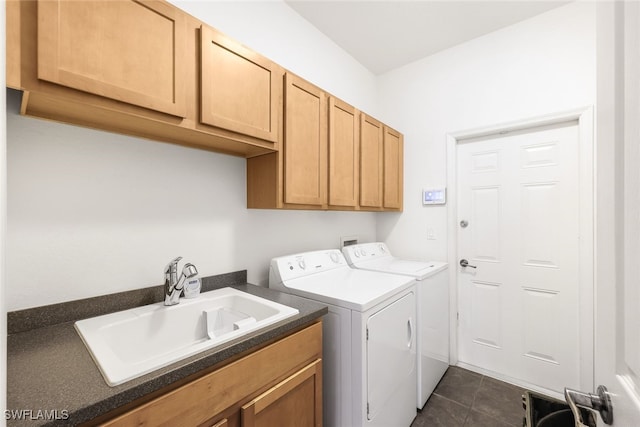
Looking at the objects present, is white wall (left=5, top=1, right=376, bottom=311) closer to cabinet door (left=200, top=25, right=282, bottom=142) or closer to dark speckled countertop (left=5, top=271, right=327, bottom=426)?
dark speckled countertop (left=5, top=271, right=327, bottom=426)

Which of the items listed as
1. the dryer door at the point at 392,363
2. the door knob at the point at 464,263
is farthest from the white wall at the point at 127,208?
the door knob at the point at 464,263

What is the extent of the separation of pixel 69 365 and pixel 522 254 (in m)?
2.81

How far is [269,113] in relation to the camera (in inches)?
56.0

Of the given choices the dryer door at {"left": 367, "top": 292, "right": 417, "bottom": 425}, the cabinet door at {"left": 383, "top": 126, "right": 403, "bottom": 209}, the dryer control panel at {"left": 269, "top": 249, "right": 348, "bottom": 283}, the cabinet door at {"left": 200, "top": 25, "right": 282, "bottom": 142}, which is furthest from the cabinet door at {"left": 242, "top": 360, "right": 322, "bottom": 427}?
the cabinet door at {"left": 383, "top": 126, "right": 403, "bottom": 209}

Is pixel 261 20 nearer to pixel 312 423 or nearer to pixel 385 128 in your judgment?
pixel 385 128

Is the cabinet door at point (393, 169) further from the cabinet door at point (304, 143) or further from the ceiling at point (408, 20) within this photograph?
the cabinet door at point (304, 143)

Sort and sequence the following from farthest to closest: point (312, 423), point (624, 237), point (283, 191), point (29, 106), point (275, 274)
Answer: point (275, 274)
point (283, 191)
point (312, 423)
point (29, 106)
point (624, 237)

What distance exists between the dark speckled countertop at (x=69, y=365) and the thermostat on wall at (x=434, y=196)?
5.93 feet

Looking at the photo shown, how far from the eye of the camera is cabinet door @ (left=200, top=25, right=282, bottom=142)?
1155 millimetres

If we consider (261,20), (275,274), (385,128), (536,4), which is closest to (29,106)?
(275,274)

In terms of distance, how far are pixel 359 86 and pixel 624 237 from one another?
8.84ft

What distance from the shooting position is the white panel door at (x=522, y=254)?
6.65 feet

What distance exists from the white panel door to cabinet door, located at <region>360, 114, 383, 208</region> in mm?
802

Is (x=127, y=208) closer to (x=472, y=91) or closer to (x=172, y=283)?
(x=172, y=283)
